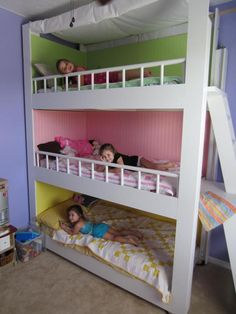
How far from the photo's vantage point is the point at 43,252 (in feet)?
7.63

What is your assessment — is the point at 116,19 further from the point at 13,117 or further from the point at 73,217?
the point at 73,217

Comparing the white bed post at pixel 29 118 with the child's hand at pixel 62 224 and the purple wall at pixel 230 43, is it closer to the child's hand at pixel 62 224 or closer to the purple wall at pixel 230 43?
the child's hand at pixel 62 224

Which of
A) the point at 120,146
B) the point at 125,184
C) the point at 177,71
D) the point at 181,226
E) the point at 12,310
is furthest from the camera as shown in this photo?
the point at 120,146

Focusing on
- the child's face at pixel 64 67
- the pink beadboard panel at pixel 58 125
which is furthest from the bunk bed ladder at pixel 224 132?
the pink beadboard panel at pixel 58 125

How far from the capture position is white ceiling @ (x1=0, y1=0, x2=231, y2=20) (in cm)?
195

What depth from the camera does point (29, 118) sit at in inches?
90.9

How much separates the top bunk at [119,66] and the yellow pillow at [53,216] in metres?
1.13

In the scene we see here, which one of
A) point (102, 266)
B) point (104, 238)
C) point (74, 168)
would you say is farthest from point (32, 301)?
point (74, 168)

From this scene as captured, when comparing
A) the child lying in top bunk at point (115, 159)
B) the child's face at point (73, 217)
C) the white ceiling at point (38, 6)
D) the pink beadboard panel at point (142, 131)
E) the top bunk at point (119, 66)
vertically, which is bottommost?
the child's face at point (73, 217)

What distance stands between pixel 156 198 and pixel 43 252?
4.84ft

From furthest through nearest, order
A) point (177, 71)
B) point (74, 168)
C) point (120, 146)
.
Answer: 1. point (120, 146)
2. point (177, 71)
3. point (74, 168)

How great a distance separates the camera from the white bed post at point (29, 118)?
2.21 meters

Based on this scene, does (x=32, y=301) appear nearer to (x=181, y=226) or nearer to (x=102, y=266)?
(x=102, y=266)

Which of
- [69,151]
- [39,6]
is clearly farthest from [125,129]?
[39,6]
